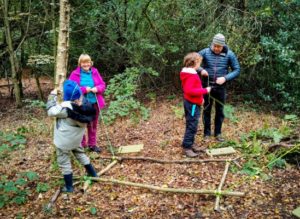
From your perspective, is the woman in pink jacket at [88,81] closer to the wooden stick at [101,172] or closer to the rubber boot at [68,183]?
the wooden stick at [101,172]

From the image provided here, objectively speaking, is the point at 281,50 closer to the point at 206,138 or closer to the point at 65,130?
the point at 206,138

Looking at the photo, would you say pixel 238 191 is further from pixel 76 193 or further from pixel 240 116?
pixel 240 116

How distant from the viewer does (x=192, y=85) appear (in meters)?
5.04

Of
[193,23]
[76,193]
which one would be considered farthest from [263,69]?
[76,193]

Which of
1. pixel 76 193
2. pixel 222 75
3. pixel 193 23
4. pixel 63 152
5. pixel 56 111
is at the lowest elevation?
pixel 76 193

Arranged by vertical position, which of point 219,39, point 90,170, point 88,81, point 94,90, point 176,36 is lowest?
point 90,170

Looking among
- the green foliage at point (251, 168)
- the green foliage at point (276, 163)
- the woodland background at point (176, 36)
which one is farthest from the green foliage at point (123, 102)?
the green foliage at point (276, 163)

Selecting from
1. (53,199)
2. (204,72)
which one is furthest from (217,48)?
(53,199)

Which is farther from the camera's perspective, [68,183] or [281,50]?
[281,50]

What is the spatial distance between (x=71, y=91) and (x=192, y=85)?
1905 mm

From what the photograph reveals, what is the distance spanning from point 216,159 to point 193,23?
4.72m

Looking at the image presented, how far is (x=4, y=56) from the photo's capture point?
11438 mm

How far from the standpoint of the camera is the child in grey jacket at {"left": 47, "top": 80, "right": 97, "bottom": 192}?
4.08 metres

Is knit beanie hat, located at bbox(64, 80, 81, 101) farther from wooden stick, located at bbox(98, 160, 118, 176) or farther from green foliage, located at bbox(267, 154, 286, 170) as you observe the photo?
green foliage, located at bbox(267, 154, 286, 170)
